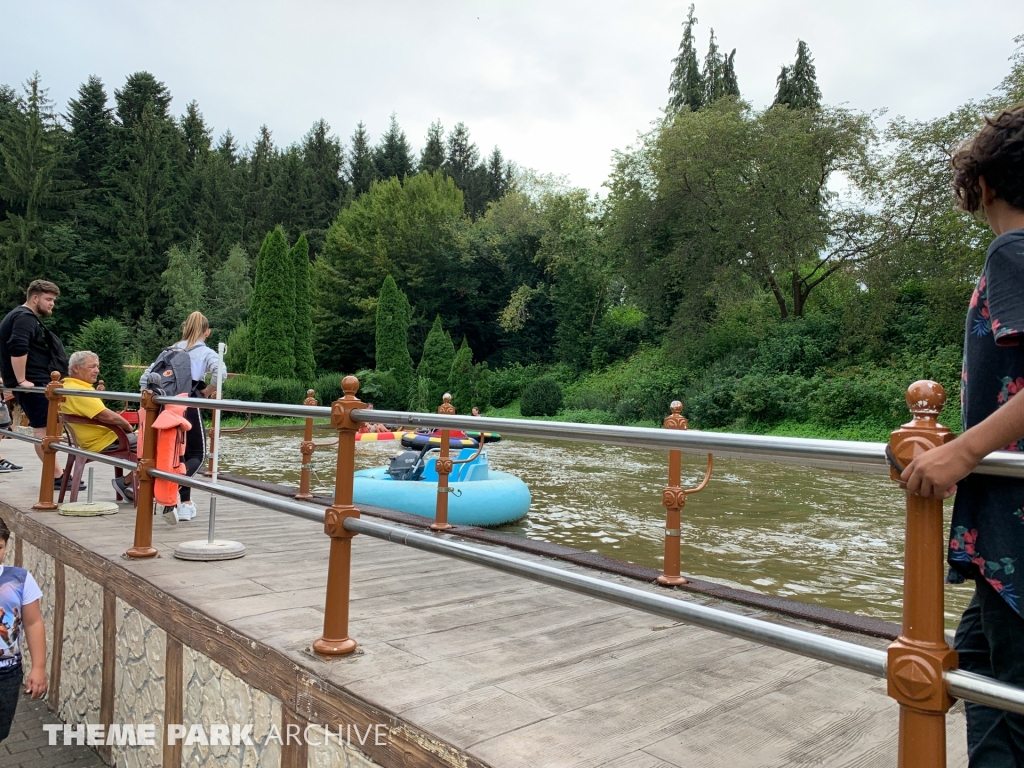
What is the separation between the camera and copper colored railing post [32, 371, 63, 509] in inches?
203

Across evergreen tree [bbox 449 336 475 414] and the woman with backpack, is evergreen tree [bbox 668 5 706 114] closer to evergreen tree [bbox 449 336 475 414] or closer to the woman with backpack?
evergreen tree [bbox 449 336 475 414]

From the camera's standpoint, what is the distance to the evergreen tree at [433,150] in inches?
2227

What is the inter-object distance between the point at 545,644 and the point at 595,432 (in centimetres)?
138

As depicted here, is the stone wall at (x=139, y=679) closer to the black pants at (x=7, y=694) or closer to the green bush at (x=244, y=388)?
the black pants at (x=7, y=694)

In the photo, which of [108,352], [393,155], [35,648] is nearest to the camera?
[35,648]

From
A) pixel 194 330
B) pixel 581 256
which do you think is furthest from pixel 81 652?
pixel 581 256

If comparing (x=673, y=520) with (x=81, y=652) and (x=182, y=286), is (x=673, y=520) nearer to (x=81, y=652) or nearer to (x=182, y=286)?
(x=81, y=652)

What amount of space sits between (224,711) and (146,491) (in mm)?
1512

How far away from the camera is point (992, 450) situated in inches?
44.8

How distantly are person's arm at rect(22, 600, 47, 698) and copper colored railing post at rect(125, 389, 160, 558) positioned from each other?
0.74m

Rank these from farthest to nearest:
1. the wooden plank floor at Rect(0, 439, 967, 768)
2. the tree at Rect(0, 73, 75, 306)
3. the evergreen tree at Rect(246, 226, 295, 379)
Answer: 1. the tree at Rect(0, 73, 75, 306)
2. the evergreen tree at Rect(246, 226, 295, 379)
3. the wooden plank floor at Rect(0, 439, 967, 768)

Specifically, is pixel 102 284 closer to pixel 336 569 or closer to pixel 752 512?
pixel 752 512

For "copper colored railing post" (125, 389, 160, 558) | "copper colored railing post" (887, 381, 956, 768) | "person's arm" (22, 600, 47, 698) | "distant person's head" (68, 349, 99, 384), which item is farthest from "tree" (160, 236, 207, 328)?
"copper colored railing post" (887, 381, 956, 768)

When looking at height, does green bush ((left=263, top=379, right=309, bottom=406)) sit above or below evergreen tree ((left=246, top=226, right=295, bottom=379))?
below
